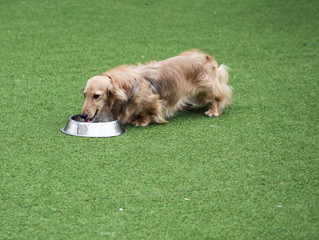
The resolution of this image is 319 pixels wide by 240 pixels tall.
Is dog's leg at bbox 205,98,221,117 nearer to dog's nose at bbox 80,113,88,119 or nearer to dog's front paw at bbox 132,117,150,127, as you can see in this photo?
dog's front paw at bbox 132,117,150,127

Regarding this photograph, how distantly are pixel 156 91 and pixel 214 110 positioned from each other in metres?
0.68

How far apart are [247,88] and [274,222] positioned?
2.94m

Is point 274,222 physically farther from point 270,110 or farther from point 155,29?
point 155,29

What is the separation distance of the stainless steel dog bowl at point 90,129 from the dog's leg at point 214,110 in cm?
112

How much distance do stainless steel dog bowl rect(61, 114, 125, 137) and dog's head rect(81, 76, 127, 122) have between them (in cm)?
11

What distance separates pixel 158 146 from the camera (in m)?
4.28

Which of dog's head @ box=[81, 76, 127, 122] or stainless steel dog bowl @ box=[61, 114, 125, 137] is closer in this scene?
stainless steel dog bowl @ box=[61, 114, 125, 137]

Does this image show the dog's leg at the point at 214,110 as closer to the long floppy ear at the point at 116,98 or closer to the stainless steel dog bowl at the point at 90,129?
the long floppy ear at the point at 116,98

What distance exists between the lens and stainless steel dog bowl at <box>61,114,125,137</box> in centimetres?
440

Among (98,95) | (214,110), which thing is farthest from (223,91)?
(98,95)

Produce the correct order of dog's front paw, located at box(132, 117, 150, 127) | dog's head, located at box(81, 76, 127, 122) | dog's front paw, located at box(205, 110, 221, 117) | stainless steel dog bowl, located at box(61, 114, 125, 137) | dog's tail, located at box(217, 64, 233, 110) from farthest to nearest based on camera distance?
dog's tail, located at box(217, 64, 233, 110), dog's front paw, located at box(205, 110, 221, 117), dog's front paw, located at box(132, 117, 150, 127), dog's head, located at box(81, 76, 127, 122), stainless steel dog bowl, located at box(61, 114, 125, 137)

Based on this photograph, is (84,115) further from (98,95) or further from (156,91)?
(156,91)

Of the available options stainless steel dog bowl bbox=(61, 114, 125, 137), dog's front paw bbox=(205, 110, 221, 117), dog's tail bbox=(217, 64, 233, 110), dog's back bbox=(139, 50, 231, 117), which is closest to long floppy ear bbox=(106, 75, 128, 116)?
stainless steel dog bowl bbox=(61, 114, 125, 137)

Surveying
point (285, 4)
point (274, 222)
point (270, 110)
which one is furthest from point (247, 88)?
point (285, 4)
